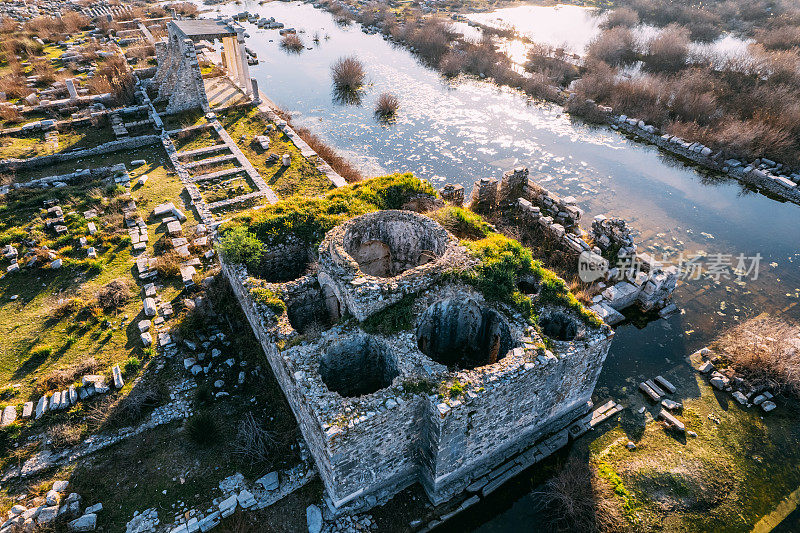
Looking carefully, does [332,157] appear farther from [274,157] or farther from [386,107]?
[386,107]

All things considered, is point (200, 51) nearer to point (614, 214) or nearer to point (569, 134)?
point (569, 134)

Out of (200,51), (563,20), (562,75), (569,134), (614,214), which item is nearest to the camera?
(614,214)

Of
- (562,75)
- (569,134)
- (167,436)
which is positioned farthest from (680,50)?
(167,436)

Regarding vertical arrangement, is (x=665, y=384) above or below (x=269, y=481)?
above

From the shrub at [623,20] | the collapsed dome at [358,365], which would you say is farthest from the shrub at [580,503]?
the shrub at [623,20]

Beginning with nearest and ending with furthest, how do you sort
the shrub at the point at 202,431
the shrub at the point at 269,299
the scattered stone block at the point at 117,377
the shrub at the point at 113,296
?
the shrub at the point at 202,431 → the shrub at the point at 269,299 → the scattered stone block at the point at 117,377 → the shrub at the point at 113,296

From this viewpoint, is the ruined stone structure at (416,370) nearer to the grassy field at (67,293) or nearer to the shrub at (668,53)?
the grassy field at (67,293)

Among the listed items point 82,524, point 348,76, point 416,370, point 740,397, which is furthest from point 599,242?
Result: point 348,76
